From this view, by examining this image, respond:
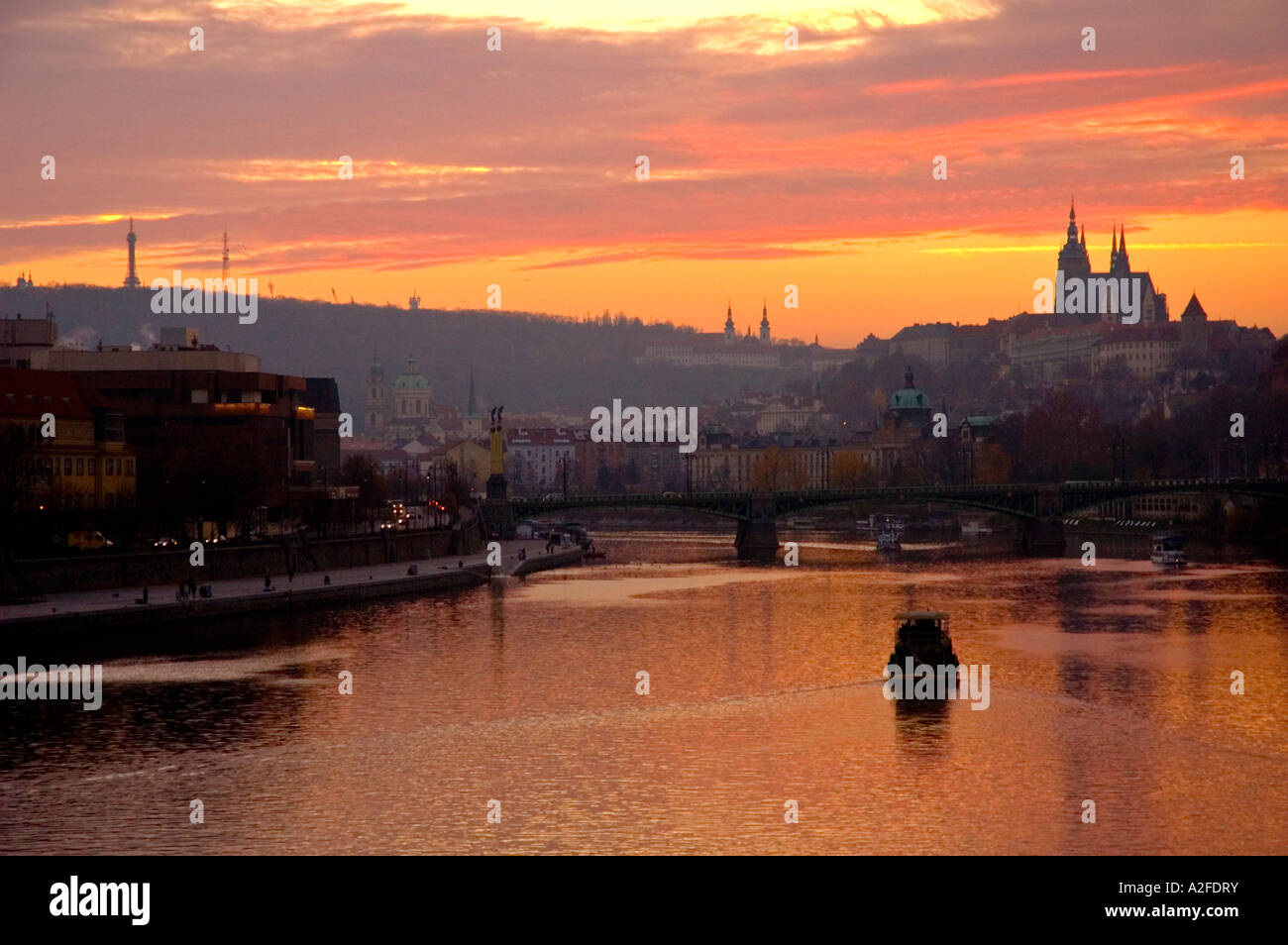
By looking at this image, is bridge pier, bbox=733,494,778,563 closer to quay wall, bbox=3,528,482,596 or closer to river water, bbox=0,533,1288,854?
quay wall, bbox=3,528,482,596

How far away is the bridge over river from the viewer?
9275 cm

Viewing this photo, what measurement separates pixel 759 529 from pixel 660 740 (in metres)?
61.1

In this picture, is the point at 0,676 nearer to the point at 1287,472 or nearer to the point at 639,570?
the point at 639,570

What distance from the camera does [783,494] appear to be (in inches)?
3770

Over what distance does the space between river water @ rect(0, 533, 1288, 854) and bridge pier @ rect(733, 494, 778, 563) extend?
35.9 metres

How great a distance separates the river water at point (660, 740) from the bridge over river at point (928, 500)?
3564cm

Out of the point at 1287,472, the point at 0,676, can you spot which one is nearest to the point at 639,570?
the point at 0,676

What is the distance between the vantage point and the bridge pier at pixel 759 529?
93.4m

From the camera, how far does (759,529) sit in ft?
309

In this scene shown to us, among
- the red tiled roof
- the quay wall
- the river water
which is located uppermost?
the red tiled roof

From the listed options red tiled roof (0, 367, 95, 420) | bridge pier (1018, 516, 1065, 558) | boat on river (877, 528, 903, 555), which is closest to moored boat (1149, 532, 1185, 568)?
bridge pier (1018, 516, 1065, 558)

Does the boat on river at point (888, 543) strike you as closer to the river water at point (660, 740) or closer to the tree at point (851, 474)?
the river water at point (660, 740)

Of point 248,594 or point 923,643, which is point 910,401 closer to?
point 248,594

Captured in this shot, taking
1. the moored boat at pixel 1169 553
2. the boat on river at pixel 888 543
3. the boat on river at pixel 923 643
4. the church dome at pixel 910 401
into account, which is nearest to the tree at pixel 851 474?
the church dome at pixel 910 401
